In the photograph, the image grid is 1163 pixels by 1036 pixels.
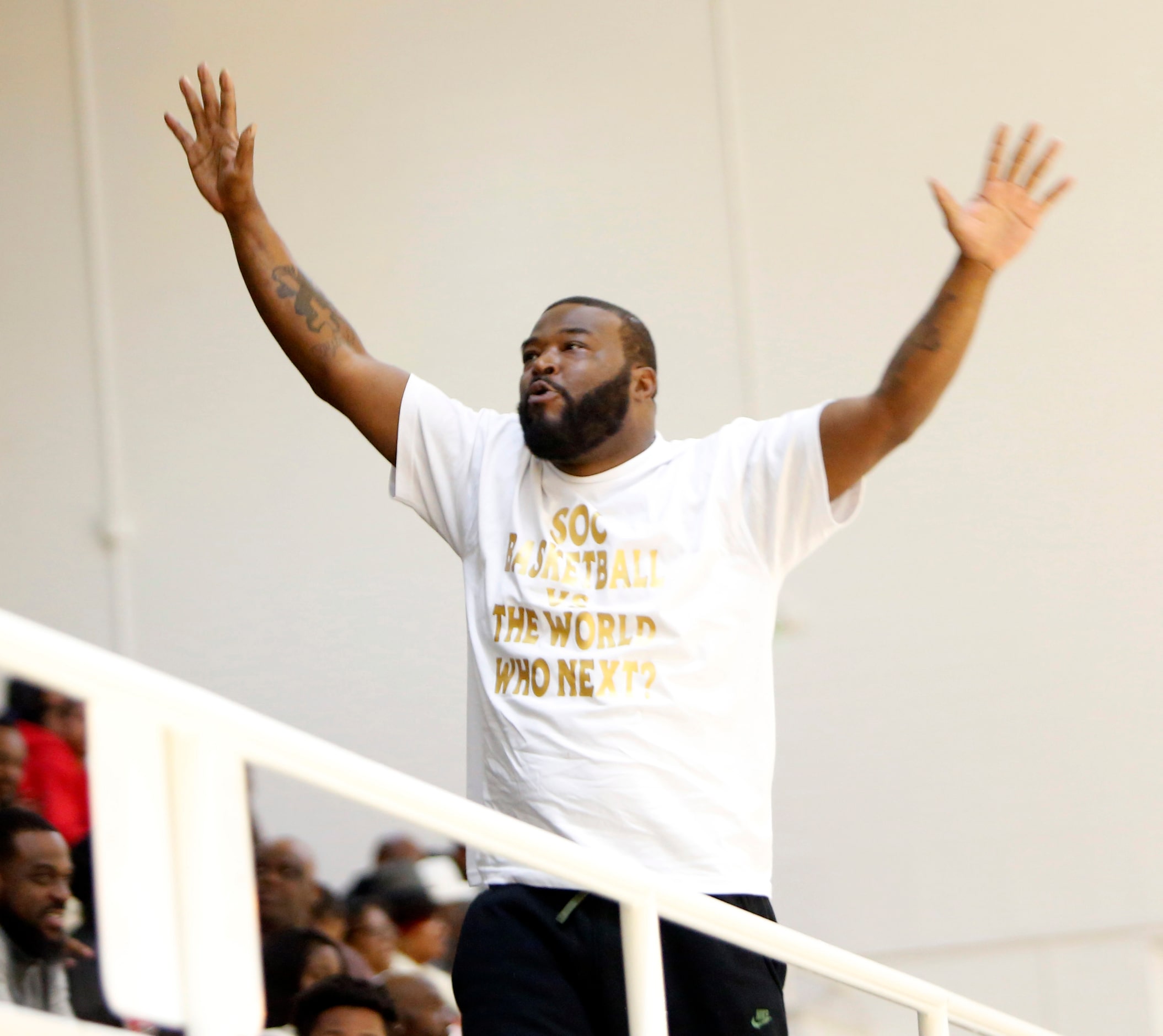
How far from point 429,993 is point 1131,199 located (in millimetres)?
2992

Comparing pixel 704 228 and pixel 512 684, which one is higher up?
pixel 704 228

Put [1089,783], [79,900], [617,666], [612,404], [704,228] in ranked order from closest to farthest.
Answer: [79,900]
[617,666]
[612,404]
[1089,783]
[704,228]

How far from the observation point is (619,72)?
179 inches

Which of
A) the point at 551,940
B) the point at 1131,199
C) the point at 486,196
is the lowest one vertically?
the point at 551,940

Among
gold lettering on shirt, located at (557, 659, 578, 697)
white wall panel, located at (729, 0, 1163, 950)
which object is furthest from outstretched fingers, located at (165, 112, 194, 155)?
white wall panel, located at (729, 0, 1163, 950)

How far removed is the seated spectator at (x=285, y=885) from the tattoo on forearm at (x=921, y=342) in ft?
4.85

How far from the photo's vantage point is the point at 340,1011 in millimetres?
2285

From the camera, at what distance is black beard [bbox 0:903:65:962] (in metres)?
1.83

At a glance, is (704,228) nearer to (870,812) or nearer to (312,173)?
(312,173)

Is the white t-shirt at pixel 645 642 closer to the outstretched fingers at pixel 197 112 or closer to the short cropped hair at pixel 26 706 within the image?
the outstretched fingers at pixel 197 112

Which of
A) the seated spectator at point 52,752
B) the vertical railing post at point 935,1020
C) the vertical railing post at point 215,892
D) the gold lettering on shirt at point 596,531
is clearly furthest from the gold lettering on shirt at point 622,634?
the seated spectator at point 52,752

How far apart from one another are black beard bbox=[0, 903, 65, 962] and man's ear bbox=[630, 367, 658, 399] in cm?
106

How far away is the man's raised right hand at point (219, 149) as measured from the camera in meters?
2.17

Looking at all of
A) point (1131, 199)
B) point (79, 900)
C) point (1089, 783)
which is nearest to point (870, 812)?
point (1089, 783)
